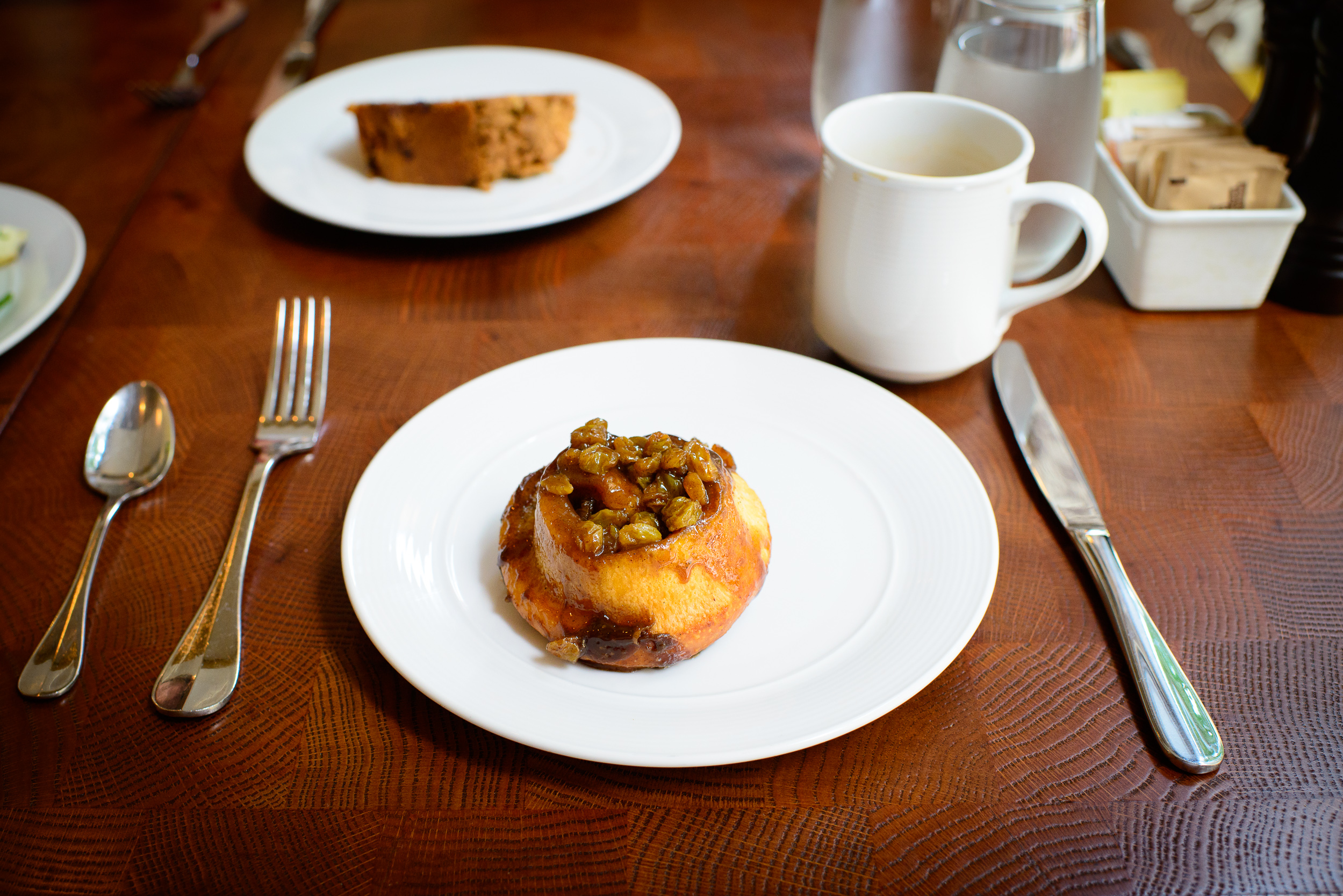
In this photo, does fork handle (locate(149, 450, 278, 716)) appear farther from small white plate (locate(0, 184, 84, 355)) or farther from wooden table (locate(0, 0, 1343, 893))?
small white plate (locate(0, 184, 84, 355))

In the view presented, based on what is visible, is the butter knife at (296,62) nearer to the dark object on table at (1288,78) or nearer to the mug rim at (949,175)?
the mug rim at (949,175)

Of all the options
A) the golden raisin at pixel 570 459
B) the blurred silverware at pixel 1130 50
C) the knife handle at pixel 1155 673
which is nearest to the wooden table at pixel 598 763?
the knife handle at pixel 1155 673

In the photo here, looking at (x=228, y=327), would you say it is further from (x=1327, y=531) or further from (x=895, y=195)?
(x=1327, y=531)

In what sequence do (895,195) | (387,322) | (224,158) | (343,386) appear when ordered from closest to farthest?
(895,195), (343,386), (387,322), (224,158)

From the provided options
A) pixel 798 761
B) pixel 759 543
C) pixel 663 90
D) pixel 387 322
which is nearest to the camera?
pixel 798 761

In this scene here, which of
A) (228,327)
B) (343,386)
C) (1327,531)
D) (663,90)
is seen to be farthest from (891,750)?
(663,90)

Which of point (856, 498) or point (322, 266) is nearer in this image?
point (856, 498)

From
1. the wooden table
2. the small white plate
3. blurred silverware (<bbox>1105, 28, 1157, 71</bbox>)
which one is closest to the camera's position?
the wooden table

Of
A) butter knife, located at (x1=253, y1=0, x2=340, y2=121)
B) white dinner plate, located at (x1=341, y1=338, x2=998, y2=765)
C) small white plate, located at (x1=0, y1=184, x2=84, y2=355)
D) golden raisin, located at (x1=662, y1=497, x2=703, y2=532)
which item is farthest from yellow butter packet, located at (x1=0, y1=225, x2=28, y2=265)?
golden raisin, located at (x1=662, y1=497, x2=703, y2=532)
